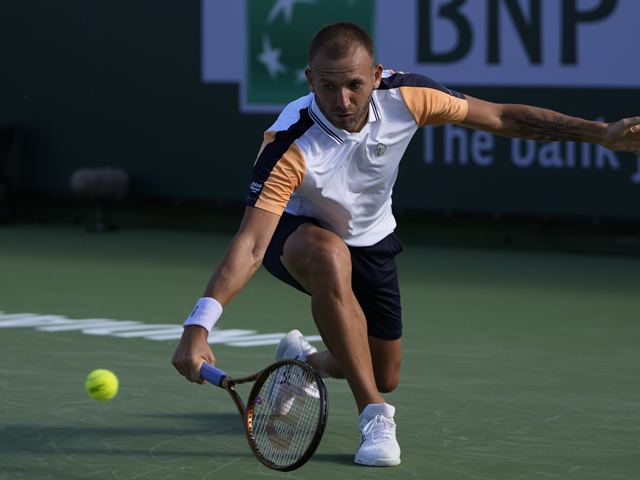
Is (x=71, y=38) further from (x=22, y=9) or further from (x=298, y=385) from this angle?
(x=298, y=385)

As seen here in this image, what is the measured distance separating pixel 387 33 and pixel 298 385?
641 centimetres

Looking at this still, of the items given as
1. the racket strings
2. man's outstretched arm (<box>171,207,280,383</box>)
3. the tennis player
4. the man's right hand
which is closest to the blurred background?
the tennis player

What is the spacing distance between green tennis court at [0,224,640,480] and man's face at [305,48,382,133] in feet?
3.38

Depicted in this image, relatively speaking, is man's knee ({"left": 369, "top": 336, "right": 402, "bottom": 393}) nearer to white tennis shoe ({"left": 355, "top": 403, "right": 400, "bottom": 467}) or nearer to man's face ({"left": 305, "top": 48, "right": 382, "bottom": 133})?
white tennis shoe ({"left": 355, "top": 403, "right": 400, "bottom": 467})

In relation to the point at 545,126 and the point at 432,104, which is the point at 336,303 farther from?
the point at 545,126

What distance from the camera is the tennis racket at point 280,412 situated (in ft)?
9.53

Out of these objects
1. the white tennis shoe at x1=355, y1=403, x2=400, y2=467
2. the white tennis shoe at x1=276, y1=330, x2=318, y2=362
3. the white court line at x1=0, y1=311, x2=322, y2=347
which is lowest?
the white court line at x1=0, y1=311, x2=322, y2=347

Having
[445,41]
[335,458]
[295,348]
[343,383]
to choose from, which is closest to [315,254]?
[335,458]

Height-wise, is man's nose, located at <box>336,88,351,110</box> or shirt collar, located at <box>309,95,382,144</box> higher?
man's nose, located at <box>336,88,351,110</box>

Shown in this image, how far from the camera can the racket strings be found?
9.58ft

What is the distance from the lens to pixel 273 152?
3.33 meters

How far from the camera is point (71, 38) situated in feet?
35.0

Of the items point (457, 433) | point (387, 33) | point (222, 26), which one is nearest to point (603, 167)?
point (387, 33)

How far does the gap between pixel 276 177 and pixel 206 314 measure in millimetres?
540
